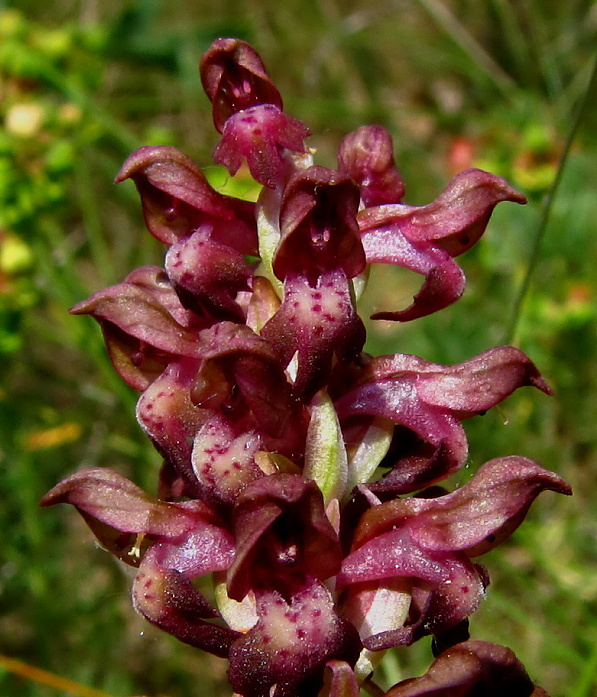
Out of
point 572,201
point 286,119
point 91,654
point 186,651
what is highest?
point 286,119

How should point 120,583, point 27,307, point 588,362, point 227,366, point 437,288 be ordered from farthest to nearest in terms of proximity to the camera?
point 588,362
point 120,583
point 27,307
point 437,288
point 227,366

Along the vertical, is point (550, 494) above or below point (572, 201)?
below

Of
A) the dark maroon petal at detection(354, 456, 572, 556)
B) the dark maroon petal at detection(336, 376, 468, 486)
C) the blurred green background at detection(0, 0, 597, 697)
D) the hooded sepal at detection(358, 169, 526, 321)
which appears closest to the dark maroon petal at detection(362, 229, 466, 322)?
the hooded sepal at detection(358, 169, 526, 321)

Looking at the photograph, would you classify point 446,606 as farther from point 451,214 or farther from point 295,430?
point 451,214

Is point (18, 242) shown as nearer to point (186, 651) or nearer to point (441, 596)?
point (186, 651)

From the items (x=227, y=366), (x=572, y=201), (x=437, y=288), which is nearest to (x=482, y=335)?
(x=572, y=201)

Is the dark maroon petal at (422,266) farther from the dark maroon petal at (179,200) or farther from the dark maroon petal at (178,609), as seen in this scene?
the dark maroon petal at (178,609)

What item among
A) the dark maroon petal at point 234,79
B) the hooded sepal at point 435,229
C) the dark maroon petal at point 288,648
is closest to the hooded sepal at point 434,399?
the hooded sepal at point 435,229

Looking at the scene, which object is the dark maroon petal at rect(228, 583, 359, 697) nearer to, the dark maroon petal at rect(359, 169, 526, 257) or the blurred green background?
the dark maroon petal at rect(359, 169, 526, 257)
